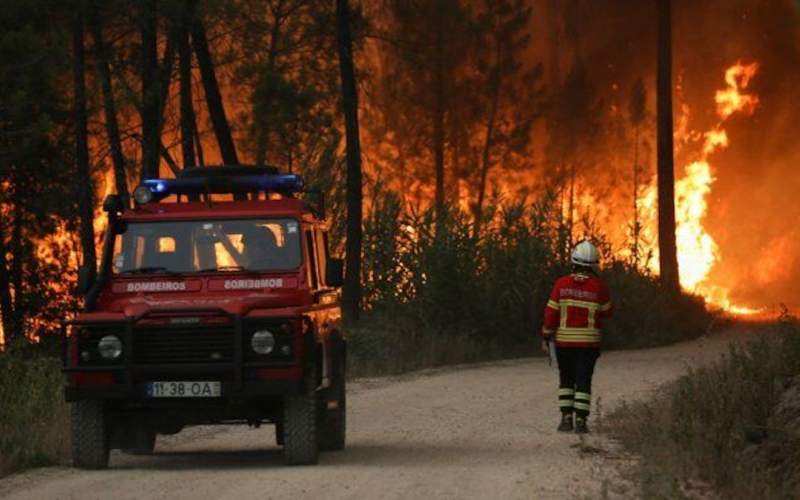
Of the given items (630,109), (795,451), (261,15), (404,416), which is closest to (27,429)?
(404,416)

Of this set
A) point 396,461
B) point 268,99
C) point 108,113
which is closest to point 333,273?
point 396,461

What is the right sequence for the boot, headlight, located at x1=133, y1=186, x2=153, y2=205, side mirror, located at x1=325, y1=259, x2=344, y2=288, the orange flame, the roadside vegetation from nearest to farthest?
the roadside vegetation < side mirror, located at x1=325, y1=259, x2=344, y2=288 < headlight, located at x1=133, y1=186, x2=153, y2=205 < the boot < the orange flame

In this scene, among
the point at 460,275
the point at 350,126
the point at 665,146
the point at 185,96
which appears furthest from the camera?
the point at 665,146

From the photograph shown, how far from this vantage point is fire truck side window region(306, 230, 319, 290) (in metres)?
17.0

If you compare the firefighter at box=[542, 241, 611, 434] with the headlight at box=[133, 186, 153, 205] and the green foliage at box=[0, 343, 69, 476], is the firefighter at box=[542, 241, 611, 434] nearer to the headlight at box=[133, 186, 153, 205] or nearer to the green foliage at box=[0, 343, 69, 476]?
the headlight at box=[133, 186, 153, 205]

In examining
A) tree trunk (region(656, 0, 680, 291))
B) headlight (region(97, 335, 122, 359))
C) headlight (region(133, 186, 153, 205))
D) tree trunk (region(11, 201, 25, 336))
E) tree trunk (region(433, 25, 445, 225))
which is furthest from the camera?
tree trunk (region(433, 25, 445, 225))

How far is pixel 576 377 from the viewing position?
1869 cm

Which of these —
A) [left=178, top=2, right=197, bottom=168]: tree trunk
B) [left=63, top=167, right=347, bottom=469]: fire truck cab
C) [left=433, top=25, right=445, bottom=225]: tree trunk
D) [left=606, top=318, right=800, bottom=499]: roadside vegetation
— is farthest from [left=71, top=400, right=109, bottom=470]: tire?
[left=433, top=25, right=445, bottom=225]: tree trunk

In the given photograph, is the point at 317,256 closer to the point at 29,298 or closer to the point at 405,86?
the point at 29,298

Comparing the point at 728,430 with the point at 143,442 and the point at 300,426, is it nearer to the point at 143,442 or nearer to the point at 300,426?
the point at 300,426

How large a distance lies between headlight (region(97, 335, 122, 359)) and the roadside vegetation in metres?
4.64

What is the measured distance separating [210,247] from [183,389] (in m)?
1.83

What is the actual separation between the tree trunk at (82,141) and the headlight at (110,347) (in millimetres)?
24562

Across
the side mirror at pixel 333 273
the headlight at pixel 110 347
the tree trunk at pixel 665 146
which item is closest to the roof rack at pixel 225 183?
the side mirror at pixel 333 273
